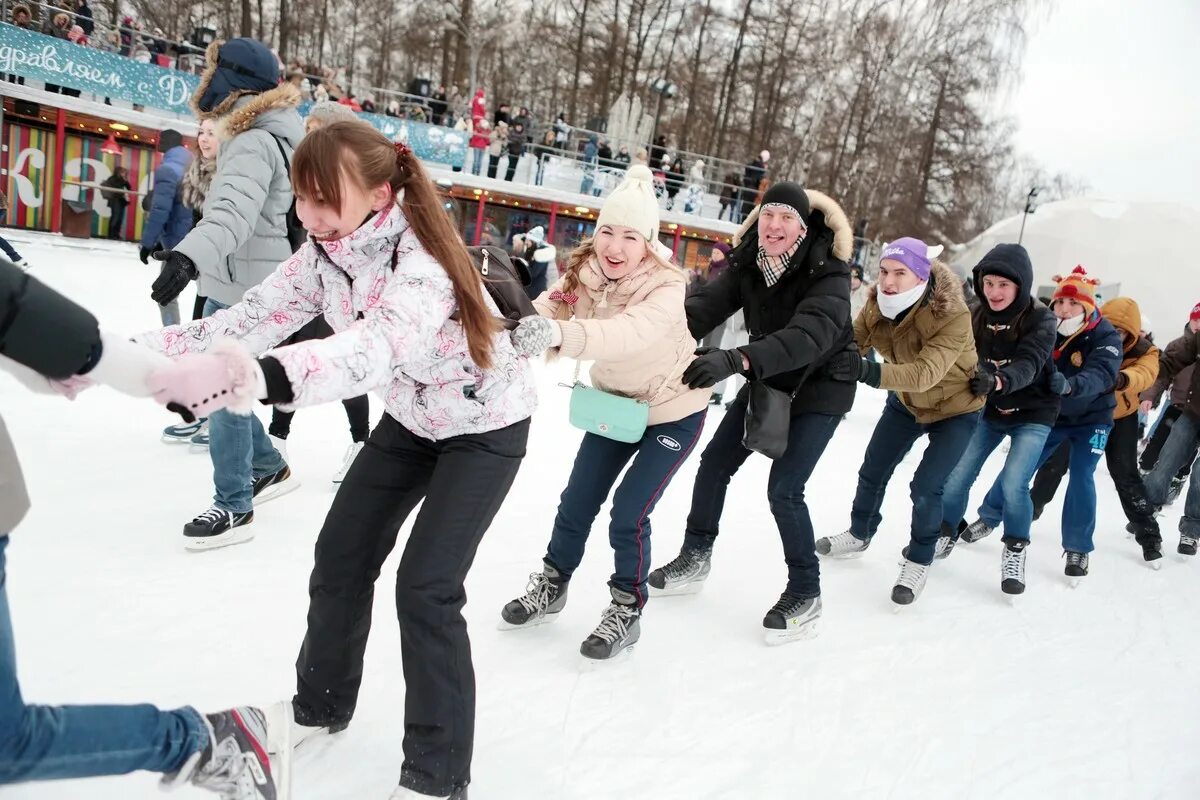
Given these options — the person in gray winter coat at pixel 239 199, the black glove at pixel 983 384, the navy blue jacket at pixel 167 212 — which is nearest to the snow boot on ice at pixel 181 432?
the person in gray winter coat at pixel 239 199

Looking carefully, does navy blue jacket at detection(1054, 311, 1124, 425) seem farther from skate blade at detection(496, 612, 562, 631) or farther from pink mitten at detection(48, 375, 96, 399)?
pink mitten at detection(48, 375, 96, 399)

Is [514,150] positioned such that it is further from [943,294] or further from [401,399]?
[401,399]

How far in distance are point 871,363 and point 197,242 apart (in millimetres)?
2688

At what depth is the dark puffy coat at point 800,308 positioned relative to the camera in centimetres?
289

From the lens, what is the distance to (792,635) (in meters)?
3.34

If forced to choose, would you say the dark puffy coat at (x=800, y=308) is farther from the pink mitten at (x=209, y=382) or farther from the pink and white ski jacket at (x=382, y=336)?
the pink mitten at (x=209, y=382)

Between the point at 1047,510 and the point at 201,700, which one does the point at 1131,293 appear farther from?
the point at 201,700

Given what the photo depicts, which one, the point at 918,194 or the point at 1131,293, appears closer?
the point at 1131,293

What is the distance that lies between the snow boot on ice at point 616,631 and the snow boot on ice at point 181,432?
2.71 metres

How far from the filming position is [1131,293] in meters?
23.0

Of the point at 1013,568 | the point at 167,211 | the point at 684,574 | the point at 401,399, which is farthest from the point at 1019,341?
the point at 167,211

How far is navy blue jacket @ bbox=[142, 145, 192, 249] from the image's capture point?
17.9 feet

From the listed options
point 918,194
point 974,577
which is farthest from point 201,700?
point 918,194

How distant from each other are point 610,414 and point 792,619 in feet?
4.19
